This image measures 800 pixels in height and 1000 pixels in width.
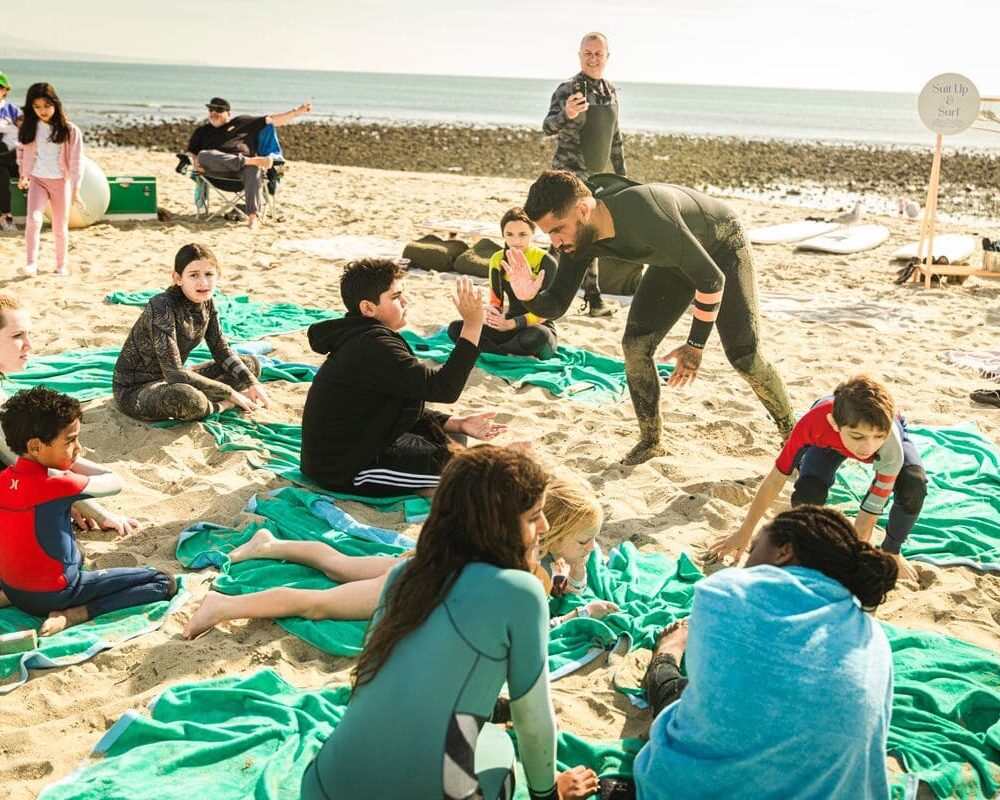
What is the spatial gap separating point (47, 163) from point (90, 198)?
1.86m

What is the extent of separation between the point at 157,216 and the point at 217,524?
7.95 m

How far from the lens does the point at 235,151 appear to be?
1132 cm

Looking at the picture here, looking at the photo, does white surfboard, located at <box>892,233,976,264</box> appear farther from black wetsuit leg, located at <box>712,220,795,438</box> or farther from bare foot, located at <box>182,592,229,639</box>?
bare foot, located at <box>182,592,229,639</box>

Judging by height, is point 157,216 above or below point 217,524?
above

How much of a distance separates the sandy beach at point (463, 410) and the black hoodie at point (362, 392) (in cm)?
31

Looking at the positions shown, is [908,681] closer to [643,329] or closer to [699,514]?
[699,514]

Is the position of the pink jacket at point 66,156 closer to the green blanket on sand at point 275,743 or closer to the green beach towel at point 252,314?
the green beach towel at point 252,314

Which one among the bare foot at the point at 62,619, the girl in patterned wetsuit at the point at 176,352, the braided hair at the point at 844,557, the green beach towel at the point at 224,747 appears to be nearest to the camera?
the braided hair at the point at 844,557

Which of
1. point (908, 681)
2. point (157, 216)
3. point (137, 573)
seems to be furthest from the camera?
point (157, 216)

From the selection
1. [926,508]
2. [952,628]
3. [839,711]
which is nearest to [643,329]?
[926,508]

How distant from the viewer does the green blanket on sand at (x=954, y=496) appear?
4.30 m

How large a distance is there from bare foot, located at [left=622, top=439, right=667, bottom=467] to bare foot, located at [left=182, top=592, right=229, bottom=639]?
247 centimetres

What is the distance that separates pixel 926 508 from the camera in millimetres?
4738

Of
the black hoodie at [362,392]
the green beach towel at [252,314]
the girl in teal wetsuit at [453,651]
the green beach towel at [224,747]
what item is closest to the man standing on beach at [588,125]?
the green beach towel at [252,314]
